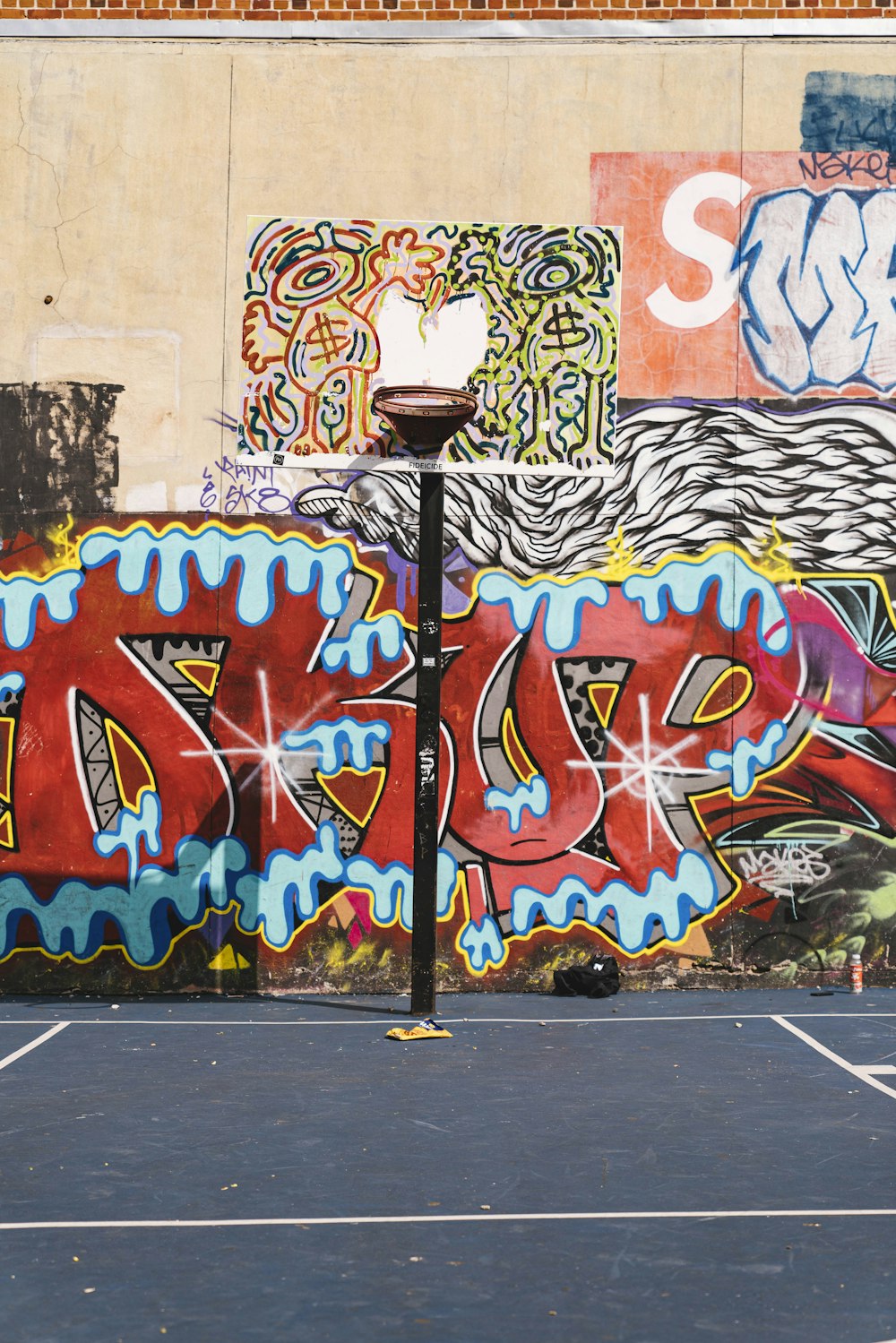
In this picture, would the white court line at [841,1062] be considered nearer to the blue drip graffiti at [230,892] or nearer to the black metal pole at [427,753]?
the black metal pole at [427,753]

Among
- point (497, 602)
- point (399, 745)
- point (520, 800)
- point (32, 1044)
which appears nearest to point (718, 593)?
point (497, 602)

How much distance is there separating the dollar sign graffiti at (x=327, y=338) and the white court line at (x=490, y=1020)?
4.72 meters

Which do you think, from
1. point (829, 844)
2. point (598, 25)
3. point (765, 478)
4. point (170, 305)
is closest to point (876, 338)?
point (765, 478)

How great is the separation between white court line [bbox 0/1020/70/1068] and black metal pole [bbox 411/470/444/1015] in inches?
91.8

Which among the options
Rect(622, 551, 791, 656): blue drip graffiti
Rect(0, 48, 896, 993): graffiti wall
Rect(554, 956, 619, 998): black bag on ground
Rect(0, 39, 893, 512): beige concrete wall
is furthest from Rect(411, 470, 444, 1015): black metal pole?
Rect(0, 39, 893, 512): beige concrete wall

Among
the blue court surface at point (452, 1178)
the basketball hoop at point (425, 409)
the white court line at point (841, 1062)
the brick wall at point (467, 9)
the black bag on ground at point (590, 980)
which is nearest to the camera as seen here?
the blue court surface at point (452, 1178)

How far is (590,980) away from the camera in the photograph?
10.4 m

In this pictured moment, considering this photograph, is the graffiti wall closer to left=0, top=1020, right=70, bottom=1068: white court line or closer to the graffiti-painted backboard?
the graffiti-painted backboard

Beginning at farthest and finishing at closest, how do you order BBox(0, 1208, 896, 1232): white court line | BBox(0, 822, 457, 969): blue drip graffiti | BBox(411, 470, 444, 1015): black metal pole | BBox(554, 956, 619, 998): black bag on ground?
BBox(0, 822, 457, 969): blue drip graffiti < BBox(554, 956, 619, 998): black bag on ground < BBox(411, 470, 444, 1015): black metal pole < BBox(0, 1208, 896, 1232): white court line

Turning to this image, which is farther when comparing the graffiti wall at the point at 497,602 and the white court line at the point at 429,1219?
the graffiti wall at the point at 497,602

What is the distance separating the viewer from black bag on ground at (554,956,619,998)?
34.1 feet

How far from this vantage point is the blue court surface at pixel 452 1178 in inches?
190

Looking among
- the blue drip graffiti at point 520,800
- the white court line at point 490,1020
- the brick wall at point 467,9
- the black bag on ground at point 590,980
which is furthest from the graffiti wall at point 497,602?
the white court line at point 490,1020

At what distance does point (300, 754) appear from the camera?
10.7m
